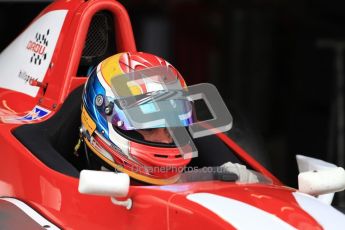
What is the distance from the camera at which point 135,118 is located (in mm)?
3115

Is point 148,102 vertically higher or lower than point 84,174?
higher

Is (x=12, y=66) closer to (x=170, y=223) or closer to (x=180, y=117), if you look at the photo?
(x=180, y=117)

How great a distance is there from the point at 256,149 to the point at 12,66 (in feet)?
4.10

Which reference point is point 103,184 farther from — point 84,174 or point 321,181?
point 321,181

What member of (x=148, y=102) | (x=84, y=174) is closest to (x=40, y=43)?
(x=148, y=102)

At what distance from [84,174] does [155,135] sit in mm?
431

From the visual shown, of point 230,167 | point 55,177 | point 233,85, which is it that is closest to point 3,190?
point 55,177

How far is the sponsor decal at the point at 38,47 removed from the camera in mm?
4000

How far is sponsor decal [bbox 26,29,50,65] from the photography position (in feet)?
13.1

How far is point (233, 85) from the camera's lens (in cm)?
855

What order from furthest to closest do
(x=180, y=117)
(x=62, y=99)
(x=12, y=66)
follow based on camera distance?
1. (x=12, y=66)
2. (x=62, y=99)
3. (x=180, y=117)

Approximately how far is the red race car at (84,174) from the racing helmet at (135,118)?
0.09 metres

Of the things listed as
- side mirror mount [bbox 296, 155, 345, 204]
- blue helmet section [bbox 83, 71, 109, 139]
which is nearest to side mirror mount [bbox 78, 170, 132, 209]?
blue helmet section [bbox 83, 71, 109, 139]

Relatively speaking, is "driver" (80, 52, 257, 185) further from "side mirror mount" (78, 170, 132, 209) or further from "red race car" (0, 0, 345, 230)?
"side mirror mount" (78, 170, 132, 209)
